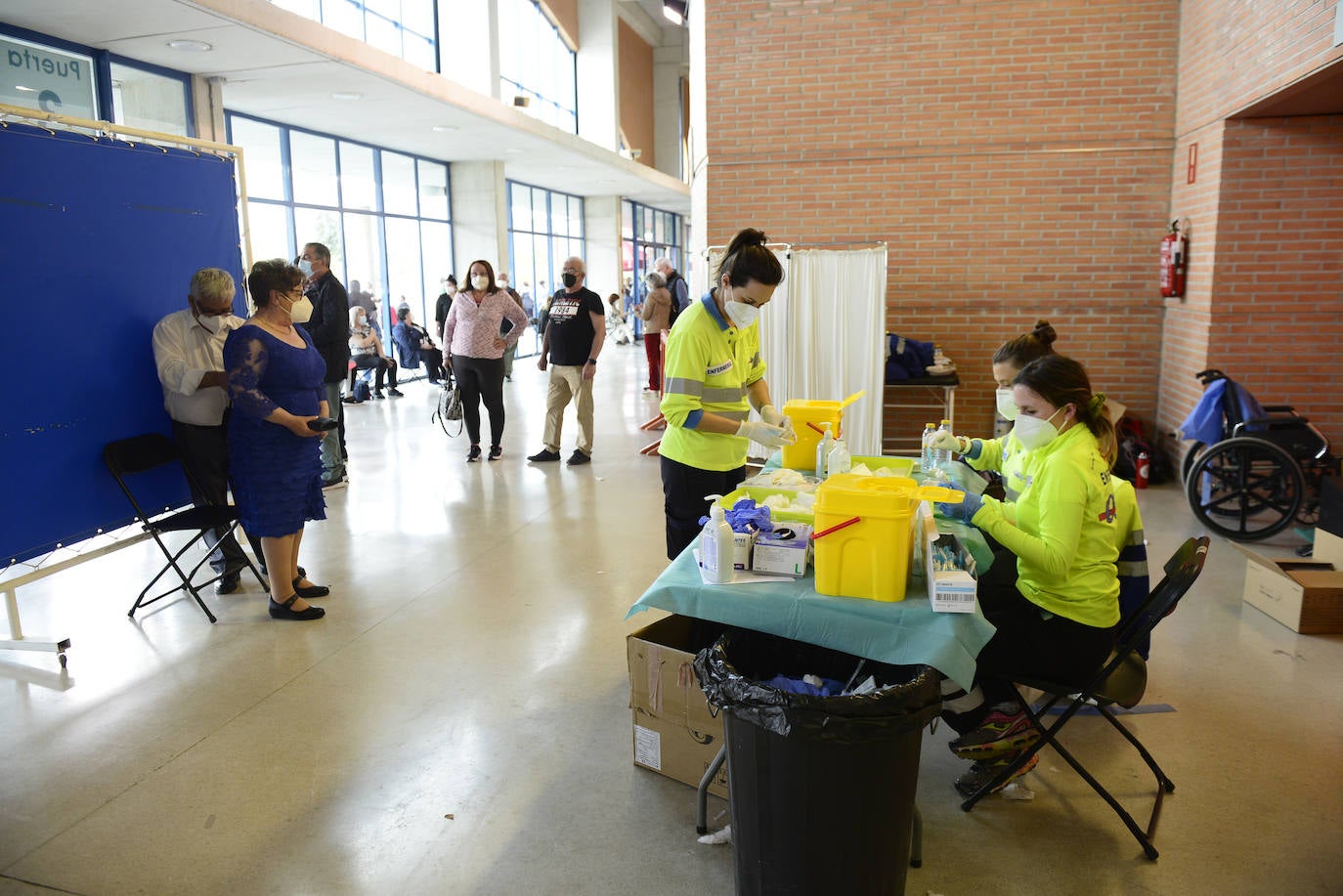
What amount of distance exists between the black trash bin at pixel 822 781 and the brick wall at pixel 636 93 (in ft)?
66.5

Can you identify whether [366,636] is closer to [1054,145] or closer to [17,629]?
[17,629]

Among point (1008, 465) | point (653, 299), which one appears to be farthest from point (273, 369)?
point (653, 299)

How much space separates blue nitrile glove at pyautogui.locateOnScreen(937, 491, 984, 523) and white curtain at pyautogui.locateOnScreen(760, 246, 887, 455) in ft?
11.5

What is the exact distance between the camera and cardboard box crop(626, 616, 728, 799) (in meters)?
2.71

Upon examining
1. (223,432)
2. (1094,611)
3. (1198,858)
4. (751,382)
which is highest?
(751,382)

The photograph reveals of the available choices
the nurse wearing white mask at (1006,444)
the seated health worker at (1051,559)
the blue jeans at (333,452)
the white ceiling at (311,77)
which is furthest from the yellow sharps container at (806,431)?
the white ceiling at (311,77)

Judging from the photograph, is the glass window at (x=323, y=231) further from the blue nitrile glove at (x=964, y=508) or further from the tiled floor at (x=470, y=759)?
the blue nitrile glove at (x=964, y=508)

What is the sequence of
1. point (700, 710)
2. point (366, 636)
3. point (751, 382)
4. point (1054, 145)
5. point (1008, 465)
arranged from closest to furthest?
point (700, 710)
point (1008, 465)
point (751, 382)
point (366, 636)
point (1054, 145)

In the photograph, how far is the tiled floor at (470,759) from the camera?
2465mm

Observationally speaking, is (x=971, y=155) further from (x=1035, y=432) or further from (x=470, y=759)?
(x=470, y=759)

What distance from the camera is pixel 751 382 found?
375 cm

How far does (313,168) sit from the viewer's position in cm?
1134

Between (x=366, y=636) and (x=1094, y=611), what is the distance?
2.97 meters

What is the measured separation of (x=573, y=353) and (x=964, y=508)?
4902 mm
